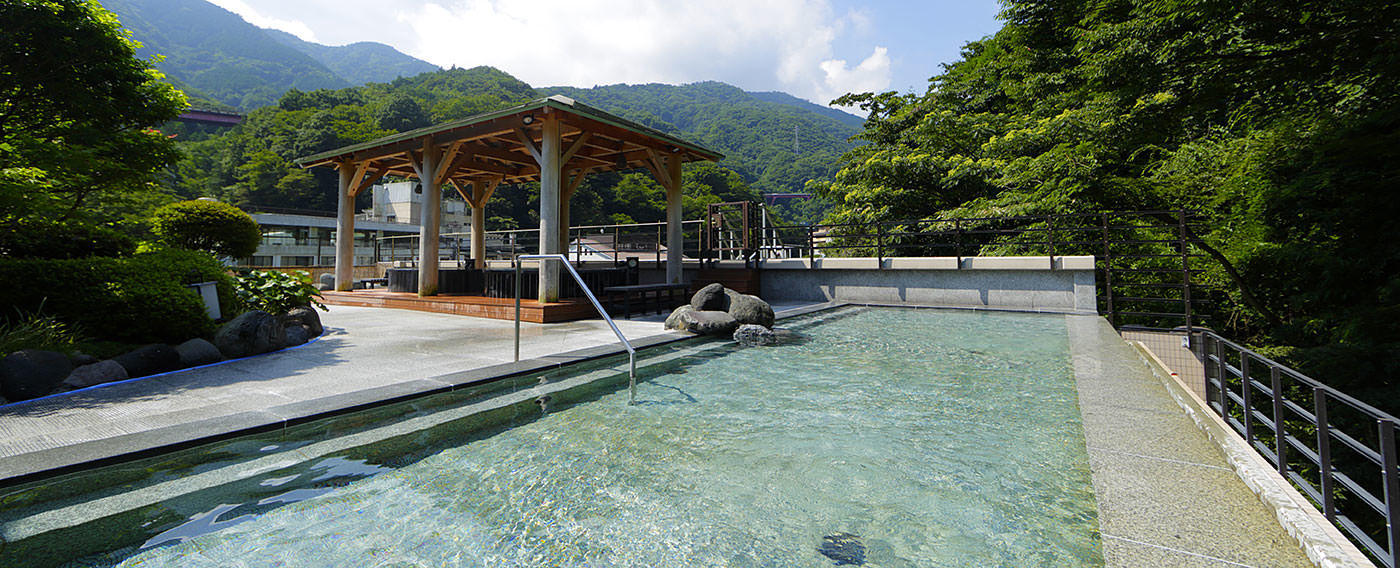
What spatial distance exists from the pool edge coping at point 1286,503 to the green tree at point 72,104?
8.27m

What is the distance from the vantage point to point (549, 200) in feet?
27.0

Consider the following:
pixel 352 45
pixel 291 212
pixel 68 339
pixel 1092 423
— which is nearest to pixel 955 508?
pixel 1092 423

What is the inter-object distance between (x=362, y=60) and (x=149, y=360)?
21366 centimetres

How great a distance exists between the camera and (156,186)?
300 inches

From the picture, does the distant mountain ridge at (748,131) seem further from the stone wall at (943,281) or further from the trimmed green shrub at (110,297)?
the trimmed green shrub at (110,297)

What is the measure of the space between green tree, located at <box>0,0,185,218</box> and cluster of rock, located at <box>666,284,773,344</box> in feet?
20.6

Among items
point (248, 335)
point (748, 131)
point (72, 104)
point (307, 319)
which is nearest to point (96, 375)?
point (248, 335)

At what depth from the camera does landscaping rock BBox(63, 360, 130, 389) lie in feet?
12.6

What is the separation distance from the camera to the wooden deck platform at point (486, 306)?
Answer: 8.02 meters

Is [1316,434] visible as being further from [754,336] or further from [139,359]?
[139,359]

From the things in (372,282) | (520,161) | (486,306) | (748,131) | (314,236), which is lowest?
(486,306)

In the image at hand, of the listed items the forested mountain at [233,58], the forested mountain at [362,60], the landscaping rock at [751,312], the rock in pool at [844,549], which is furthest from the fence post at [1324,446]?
→ the forested mountain at [362,60]

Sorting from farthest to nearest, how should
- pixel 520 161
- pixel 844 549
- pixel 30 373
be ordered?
pixel 520 161, pixel 30 373, pixel 844 549

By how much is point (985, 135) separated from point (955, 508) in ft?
57.9
